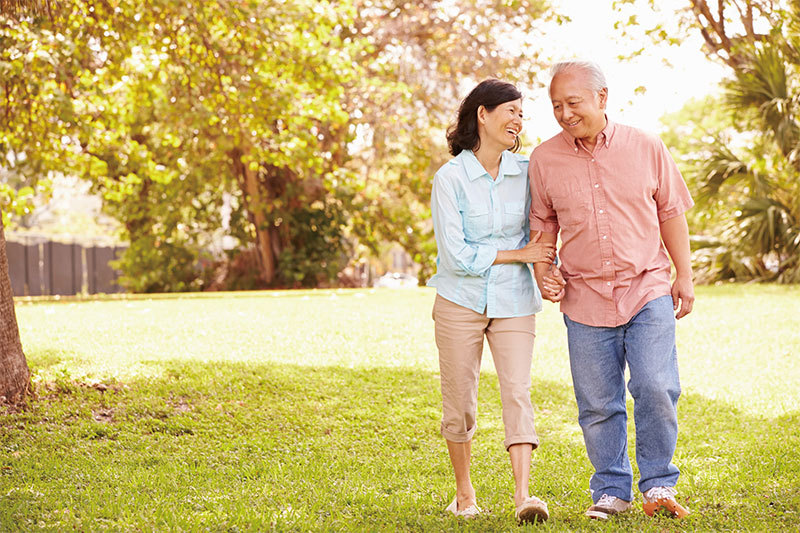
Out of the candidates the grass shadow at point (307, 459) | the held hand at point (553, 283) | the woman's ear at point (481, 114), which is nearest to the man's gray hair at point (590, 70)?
the woman's ear at point (481, 114)

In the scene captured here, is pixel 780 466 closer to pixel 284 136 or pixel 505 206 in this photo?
pixel 505 206

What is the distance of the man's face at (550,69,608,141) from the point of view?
161 inches

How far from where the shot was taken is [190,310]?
508 inches

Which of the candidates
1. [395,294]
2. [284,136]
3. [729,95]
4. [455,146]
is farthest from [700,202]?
[455,146]

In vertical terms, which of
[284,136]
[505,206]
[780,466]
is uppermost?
[284,136]

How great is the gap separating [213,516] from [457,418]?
125 cm

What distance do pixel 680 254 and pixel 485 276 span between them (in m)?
0.90

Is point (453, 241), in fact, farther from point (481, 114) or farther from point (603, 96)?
point (603, 96)

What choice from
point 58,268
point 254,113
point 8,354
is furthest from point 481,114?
point 58,268

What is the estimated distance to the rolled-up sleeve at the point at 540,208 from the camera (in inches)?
168

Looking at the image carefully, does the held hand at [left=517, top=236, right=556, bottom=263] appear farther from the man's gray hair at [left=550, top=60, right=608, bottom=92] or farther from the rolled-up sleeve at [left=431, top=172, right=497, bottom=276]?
the man's gray hair at [left=550, top=60, right=608, bottom=92]

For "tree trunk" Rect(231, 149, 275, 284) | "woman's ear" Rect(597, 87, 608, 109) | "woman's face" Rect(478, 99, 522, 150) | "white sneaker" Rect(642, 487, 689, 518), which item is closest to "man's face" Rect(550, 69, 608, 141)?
"woman's ear" Rect(597, 87, 608, 109)

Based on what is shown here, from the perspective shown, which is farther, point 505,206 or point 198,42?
point 198,42

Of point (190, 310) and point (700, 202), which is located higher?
point (700, 202)
